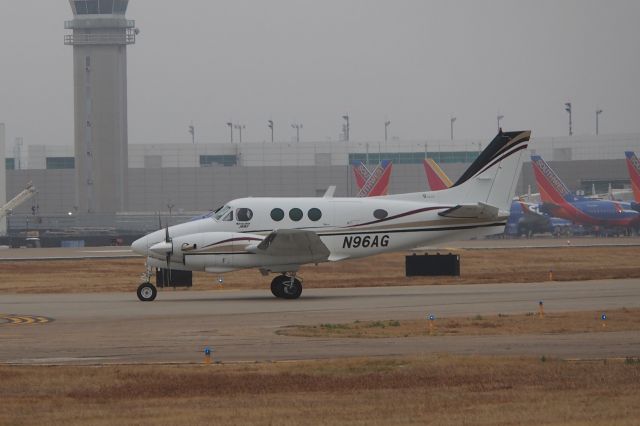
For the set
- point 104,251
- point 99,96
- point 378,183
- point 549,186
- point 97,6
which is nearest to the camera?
point 104,251

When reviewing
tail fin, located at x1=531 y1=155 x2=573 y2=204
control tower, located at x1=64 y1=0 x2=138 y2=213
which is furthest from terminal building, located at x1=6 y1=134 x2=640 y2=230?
tail fin, located at x1=531 y1=155 x2=573 y2=204

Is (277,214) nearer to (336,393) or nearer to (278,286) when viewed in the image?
(278,286)

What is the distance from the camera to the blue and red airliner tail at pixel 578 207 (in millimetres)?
116188

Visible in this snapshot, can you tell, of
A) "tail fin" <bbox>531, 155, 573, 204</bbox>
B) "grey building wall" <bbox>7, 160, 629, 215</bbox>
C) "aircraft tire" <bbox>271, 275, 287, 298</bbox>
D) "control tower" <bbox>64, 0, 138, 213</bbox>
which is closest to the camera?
"aircraft tire" <bbox>271, 275, 287, 298</bbox>

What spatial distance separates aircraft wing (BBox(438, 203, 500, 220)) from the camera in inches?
1452

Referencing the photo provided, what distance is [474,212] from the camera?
37000 mm

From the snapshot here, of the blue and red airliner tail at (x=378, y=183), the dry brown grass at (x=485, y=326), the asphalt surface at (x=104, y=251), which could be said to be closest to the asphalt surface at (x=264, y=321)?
the dry brown grass at (x=485, y=326)

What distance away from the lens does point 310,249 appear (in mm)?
36188

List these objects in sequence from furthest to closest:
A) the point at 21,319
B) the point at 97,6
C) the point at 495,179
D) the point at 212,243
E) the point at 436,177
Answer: the point at 97,6 < the point at 436,177 < the point at 495,179 < the point at 212,243 < the point at 21,319

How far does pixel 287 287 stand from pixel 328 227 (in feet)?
7.81

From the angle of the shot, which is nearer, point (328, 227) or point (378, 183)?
point (328, 227)

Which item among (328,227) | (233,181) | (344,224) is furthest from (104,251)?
(233,181)

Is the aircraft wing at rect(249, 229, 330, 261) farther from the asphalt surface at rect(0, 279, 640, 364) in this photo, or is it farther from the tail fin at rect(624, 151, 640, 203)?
the tail fin at rect(624, 151, 640, 203)

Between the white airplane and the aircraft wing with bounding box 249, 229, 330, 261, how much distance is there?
0.10 ft
